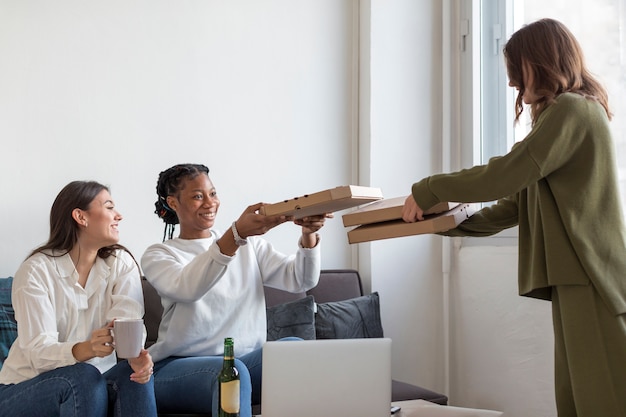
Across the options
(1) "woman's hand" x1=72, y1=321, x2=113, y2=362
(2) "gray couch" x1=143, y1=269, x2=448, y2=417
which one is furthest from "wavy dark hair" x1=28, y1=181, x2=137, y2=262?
(2) "gray couch" x1=143, y1=269, x2=448, y2=417

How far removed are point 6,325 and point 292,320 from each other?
3.34ft

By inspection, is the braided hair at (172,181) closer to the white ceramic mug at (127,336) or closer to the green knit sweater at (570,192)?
the white ceramic mug at (127,336)

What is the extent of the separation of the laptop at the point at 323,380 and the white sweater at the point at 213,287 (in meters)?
0.52

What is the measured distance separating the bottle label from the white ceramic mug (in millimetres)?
383

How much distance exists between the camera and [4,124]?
2936mm

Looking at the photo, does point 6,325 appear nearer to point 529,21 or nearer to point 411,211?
point 411,211

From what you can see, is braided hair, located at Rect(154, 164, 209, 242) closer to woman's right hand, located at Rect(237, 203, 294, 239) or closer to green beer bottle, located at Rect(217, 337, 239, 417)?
woman's right hand, located at Rect(237, 203, 294, 239)

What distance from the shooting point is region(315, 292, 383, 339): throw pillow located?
309cm

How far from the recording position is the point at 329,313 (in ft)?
10.2

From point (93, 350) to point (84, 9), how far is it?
63.3 inches

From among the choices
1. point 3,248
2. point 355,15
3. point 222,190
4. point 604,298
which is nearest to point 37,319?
point 3,248

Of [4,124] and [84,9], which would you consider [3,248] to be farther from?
[84,9]

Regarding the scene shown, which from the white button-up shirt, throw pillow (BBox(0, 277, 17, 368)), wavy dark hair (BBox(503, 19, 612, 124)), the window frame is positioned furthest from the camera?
the window frame

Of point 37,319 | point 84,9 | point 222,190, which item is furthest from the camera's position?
point 222,190
